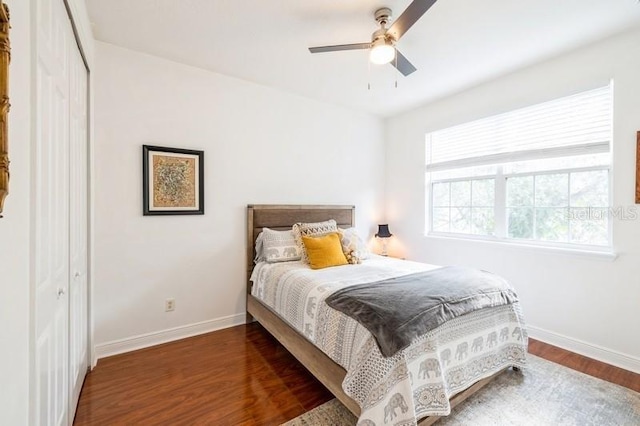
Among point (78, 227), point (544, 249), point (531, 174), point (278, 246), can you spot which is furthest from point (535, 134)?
point (78, 227)

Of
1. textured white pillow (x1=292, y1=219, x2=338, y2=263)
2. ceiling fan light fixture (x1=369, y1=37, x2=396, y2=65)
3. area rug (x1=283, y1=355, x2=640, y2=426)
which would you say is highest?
ceiling fan light fixture (x1=369, y1=37, x2=396, y2=65)

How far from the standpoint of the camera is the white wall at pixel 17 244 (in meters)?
0.79

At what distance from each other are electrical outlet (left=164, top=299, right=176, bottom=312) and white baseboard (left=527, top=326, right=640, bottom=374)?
11.5 feet

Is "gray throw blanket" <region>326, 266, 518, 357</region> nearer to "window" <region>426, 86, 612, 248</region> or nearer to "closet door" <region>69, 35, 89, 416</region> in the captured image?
"window" <region>426, 86, 612, 248</region>

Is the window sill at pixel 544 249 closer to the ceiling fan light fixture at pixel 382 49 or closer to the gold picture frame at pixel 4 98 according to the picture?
the ceiling fan light fixture at pixel 382 49

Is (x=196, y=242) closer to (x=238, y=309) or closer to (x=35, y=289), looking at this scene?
(x=238, y=309)

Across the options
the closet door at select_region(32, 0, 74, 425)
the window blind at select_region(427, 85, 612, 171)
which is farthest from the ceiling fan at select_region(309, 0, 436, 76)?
the window blind at select_region(427, 85, 612, 171)

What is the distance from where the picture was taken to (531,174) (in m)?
2.94

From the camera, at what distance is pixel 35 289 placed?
99cm

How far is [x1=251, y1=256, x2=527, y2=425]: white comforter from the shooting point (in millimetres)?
1461

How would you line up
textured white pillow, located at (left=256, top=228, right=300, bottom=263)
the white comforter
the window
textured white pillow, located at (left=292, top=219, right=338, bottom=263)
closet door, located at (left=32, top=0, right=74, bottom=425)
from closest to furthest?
closet door, located at (left=32, top=0, right=74, bottom=425) → the white comforter → the window → textured white pillow, located at (left=256, top=228, right=300, bottom=263) → textured white pillow, located at (left=292, top=219, right=338, bottom=263)

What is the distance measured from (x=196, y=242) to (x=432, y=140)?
3180mm

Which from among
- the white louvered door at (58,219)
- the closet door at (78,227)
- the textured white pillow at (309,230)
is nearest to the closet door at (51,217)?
the white louvered door at (58,219)

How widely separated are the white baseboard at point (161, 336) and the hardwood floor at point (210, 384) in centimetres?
7
